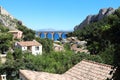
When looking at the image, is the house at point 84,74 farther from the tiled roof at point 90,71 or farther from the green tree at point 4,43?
the green tree at point 4,43

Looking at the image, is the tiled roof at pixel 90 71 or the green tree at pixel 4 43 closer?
the tiled roof at pixel 90 71

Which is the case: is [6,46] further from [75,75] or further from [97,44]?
[75,75]

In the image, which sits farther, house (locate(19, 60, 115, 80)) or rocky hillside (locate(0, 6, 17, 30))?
rocky hillside (locate(0, 6, 17, 30))

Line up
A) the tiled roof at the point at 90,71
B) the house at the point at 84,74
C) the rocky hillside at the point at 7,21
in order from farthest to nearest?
the rocky hillside at the point at 7,21
the house at the point at 84,74
the tiled roof at the point at 90,71

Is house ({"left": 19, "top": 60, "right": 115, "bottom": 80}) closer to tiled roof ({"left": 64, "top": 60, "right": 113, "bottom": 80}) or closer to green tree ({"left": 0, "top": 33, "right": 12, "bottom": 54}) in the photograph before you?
tiled roof ({"left": 64, "top": 60, "right": 113, "bottom": 80})

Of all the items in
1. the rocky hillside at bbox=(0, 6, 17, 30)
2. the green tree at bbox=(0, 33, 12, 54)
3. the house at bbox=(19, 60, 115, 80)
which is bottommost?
the house at bbox=(19, 60, 115, 80)

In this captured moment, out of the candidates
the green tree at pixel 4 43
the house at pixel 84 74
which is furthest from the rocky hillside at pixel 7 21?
the house at pixel 84 74

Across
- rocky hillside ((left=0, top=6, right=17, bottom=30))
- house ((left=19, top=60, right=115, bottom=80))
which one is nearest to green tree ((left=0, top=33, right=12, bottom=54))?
rocky hillside ((left=0, top=6, right=17, bottom=30))

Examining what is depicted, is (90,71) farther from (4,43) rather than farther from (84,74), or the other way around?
(4,43)

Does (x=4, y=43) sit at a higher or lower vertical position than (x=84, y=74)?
higher

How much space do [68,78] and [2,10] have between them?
441 feet

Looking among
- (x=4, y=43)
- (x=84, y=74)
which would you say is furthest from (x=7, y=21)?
(x=84, y=74)

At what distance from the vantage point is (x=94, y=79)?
49.0 feet

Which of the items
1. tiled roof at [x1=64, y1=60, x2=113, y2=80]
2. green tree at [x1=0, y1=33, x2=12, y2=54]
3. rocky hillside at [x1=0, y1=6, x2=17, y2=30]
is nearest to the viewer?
tiled roof at [x1=64, y1=60, x2=113, y2=80]
